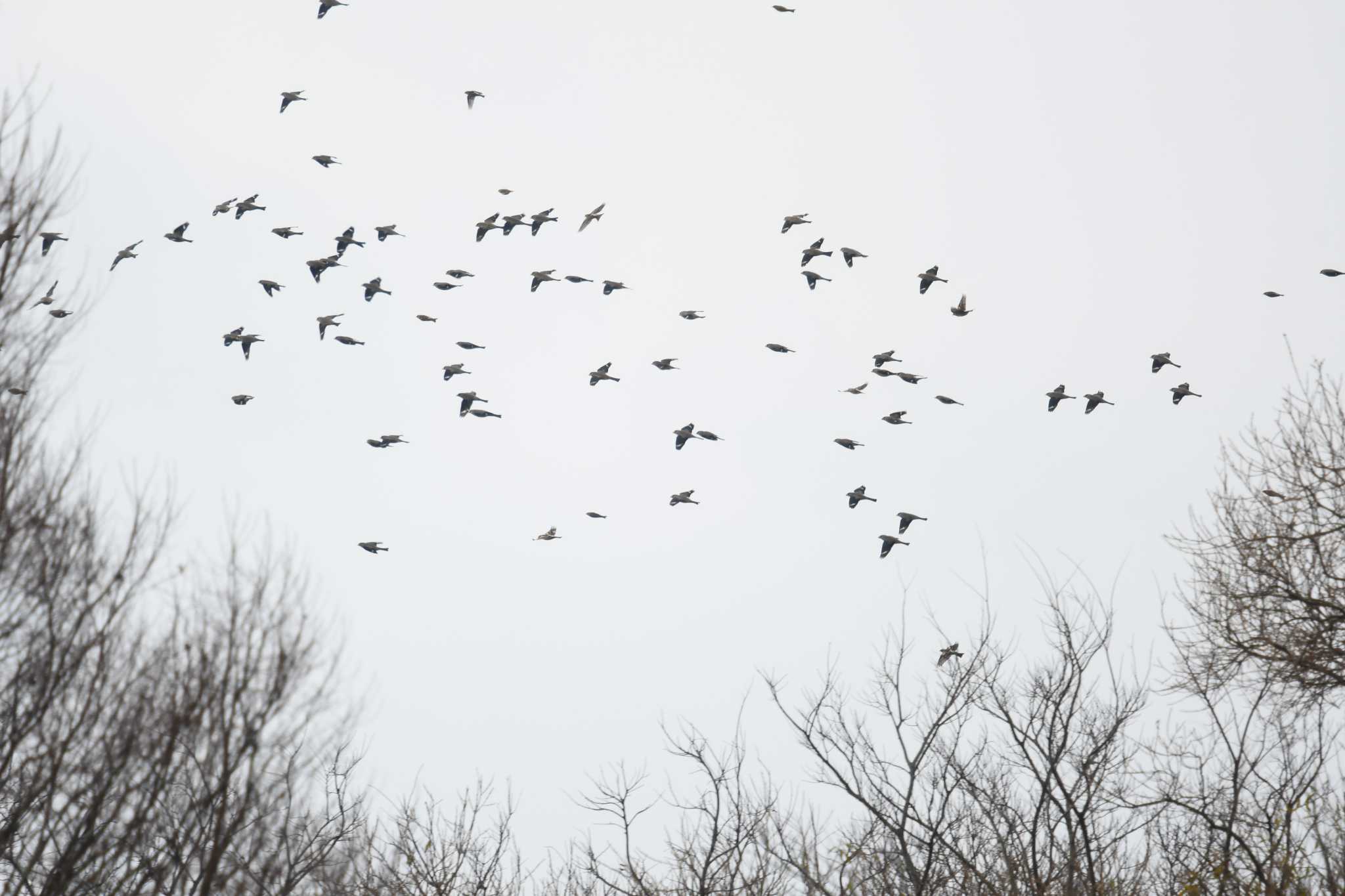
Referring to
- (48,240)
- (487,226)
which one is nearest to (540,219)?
(487,226)

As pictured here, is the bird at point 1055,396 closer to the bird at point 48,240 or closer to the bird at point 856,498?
the bird at point 856,498

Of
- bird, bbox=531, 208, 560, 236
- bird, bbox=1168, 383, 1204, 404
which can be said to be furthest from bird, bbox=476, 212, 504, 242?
bird, bbox=1168, 383, 1204, 404

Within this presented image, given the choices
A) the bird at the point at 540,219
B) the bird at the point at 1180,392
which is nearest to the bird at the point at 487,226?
the bird at the point at 540,219

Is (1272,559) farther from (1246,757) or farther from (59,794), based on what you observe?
(59,794)

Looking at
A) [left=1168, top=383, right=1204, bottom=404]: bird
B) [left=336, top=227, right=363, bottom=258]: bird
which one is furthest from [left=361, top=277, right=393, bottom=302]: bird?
[left=1168, top=383, right=1204, bottom=404]: bird

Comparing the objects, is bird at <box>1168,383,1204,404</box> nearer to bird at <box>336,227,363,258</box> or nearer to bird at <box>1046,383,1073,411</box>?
bird at <box>1046,383,1073,411</box>

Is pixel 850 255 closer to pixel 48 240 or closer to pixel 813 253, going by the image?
pixel 813 253

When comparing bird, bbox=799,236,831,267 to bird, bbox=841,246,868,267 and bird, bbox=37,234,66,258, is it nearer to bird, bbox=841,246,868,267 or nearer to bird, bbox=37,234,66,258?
bird, bbox=841,246,868,267

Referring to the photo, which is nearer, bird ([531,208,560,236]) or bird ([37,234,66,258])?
bird ([37,234,66,258])

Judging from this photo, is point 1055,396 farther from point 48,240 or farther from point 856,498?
point 48,240

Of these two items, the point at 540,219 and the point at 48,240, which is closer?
the point at 48,240

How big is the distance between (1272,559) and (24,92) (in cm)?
1407

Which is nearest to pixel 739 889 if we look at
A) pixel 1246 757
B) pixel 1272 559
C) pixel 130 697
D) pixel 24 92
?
pixel 1246 757

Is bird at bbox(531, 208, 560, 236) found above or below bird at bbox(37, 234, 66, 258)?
above
